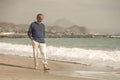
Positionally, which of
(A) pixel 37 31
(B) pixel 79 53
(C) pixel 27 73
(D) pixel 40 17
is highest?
(D) pixel 40 17

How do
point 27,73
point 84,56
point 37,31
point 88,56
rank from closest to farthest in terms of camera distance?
1. point 27,73
2. point 37,31
3. point 88,56
4. point 84,56

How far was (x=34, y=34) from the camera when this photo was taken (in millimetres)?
11781

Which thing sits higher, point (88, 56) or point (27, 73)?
point (27, 73)

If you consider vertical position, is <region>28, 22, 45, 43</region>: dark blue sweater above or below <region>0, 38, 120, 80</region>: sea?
above

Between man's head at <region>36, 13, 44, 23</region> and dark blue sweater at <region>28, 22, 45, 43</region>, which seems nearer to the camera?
man's head at <region>36, 13, 44, 23</region>

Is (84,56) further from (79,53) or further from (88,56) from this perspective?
(79,53)

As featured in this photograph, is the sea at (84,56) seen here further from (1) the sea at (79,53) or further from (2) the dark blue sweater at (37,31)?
(2) the dark blue sweater at (37,31)

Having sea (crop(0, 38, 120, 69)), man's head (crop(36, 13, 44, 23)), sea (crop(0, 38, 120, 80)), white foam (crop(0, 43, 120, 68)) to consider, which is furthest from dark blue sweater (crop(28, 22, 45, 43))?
white foam (crop(0, 43, 120, 68))

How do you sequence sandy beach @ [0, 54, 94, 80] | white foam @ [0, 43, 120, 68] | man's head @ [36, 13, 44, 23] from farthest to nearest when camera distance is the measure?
white foam @ [0, 43, 120, 68] → man's head @ [36, 13, 44, 23] → sandy beach @ [0, 54, 94, 80]

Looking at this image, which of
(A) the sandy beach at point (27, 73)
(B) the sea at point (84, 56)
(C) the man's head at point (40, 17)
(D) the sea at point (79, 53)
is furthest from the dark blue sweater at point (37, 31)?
(D) the sea at point (79, 53)

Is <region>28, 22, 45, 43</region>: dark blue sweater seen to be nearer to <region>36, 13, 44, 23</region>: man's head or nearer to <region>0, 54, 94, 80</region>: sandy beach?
<region>36, 13, 44, 23</region>: man's head

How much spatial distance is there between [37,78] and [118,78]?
7.54 ft

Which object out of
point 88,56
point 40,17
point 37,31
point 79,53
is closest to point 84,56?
point 88,56

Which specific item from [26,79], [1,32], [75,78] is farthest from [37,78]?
[1,32]
